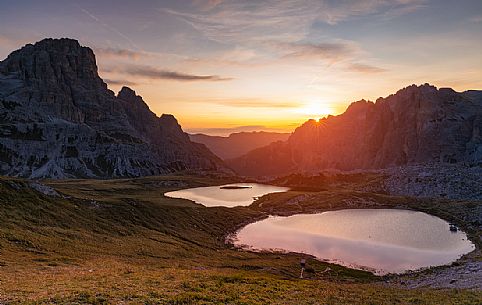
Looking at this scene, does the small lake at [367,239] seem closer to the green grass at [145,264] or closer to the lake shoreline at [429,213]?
the lake shoreline at [429,213]

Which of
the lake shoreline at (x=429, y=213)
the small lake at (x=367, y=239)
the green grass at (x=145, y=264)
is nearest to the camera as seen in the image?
the green grass at (x=145, y=264)

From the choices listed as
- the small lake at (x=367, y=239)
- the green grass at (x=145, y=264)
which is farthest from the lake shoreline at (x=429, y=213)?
the green grass at (x=145, y=264)

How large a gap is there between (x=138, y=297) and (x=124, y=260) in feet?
89.9

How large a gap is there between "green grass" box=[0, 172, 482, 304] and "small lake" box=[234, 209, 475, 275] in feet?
28.4

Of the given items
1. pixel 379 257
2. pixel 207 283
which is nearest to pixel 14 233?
pixel 207 283

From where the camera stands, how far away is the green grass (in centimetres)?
2919

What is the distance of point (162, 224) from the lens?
9562 cm

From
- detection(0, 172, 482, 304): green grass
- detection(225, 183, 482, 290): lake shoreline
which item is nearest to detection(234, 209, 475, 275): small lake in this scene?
detection(225, 183, 482, 290): lake shoreline

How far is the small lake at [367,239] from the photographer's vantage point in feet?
268

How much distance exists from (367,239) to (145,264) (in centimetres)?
7094

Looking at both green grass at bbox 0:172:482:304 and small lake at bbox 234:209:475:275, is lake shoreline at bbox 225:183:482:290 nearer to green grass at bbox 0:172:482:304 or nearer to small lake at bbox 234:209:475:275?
small lake at bbox 234:209:475:275

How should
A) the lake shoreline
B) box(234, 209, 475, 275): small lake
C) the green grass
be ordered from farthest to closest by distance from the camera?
box(234, 209, 475, 275): small lake, the lake shoreline, the green grass

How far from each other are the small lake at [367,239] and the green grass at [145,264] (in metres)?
8.67

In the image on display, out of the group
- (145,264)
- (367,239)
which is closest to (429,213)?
(367,239)
